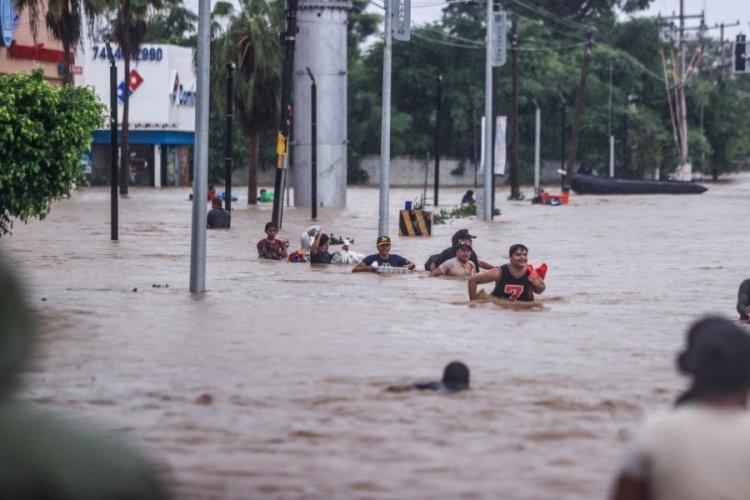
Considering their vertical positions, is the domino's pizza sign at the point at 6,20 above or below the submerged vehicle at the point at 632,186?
above

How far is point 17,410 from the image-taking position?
162 inches

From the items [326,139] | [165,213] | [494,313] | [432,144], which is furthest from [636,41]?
[494,313]

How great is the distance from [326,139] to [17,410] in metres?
52.2

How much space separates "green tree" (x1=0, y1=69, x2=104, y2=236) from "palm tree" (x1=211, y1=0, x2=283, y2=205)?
35.1 m

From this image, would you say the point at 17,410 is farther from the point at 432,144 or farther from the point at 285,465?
the point at 432,144

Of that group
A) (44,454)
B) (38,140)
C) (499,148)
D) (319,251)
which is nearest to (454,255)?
(319,251)

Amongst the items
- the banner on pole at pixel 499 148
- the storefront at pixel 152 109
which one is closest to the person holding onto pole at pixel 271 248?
the banner on pole at pixel 499 148

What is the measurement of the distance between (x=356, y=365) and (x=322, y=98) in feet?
142

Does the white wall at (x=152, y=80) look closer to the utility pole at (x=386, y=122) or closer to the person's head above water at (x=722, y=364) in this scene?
the utility pole at (x=386, y=122)

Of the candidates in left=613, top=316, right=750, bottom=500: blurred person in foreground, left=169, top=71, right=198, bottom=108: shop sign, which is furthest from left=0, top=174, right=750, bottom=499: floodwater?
left=169, top=71, right=198, bottom=108: shop sign

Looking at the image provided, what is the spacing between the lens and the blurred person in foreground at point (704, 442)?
196 inches

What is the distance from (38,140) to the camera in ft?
73.9

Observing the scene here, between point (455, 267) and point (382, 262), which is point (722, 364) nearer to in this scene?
point (455, 267)

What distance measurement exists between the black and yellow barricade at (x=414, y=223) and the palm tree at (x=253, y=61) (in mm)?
20606
